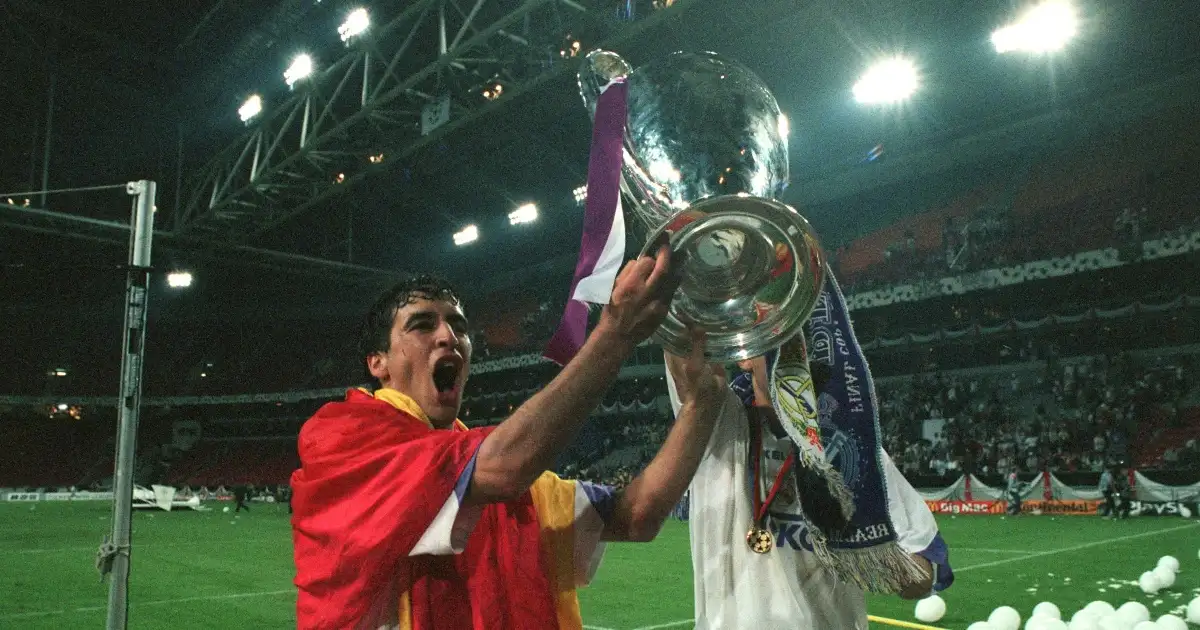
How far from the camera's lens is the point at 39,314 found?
43.3 metres

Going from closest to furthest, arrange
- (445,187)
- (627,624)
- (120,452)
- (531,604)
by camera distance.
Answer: (531,604) → (120,452) → (627,624) → (445,187)

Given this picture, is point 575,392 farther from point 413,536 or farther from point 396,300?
point 396,300

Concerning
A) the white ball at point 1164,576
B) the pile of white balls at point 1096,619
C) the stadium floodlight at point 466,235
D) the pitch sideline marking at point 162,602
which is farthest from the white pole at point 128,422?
the stadium floodlight at point 466,235

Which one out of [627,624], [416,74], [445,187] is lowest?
[627,624]

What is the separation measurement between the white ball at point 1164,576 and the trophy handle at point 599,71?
8.45m

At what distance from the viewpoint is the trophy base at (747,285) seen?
1652 mm

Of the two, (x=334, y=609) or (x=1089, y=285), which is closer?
(x=334, y=609)

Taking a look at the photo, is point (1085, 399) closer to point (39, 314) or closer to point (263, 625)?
point (263, 625)

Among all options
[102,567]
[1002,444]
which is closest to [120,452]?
[102,567]

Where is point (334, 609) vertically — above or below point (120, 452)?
below

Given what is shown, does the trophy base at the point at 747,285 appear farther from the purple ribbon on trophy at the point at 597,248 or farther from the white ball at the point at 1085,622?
the white ball at the point at 1085,622

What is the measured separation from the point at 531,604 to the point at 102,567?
11.4 feet

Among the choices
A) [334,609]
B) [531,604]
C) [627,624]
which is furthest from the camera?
[627,624]

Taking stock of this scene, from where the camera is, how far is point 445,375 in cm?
210
